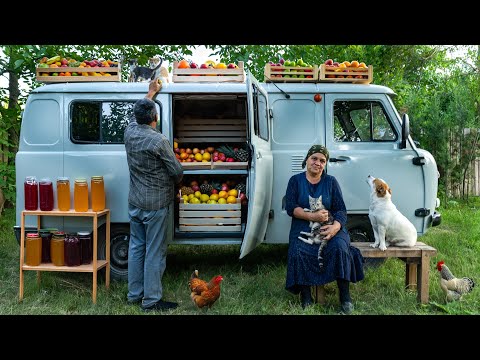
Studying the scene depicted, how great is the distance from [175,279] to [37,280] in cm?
160

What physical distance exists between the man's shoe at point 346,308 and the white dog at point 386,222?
2.18 ft

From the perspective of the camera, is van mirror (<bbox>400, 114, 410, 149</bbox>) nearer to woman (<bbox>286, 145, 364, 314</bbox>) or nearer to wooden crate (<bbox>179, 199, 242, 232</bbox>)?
woman (<bbox>286, 145, 364, 314</bbox>)

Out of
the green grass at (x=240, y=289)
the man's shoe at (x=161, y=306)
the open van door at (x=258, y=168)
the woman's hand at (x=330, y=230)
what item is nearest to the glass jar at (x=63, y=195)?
the green grass at (x=240, y=289)

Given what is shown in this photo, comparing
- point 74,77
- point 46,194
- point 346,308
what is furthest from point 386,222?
point 74,77

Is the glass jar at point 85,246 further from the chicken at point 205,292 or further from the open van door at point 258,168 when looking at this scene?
the open van door at point 258,168

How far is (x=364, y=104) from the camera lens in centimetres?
621

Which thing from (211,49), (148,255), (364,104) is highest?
(211,49)

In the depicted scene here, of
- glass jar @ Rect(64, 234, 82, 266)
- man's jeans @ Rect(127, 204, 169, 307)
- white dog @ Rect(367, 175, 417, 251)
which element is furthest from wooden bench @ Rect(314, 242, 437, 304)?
glass jar @ Rect(64, 234, 82, 266)

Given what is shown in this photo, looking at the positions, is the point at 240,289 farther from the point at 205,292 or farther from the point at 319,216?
the point at 319,216

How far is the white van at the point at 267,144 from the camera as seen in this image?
5918 millimetres

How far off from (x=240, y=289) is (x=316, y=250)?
125cm

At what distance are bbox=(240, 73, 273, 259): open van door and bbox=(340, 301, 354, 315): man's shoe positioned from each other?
110cm

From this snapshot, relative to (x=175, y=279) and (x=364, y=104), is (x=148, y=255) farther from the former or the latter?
(x=364, y=104)

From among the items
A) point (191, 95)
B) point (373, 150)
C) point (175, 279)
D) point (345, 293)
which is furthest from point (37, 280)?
point (373, 150)
